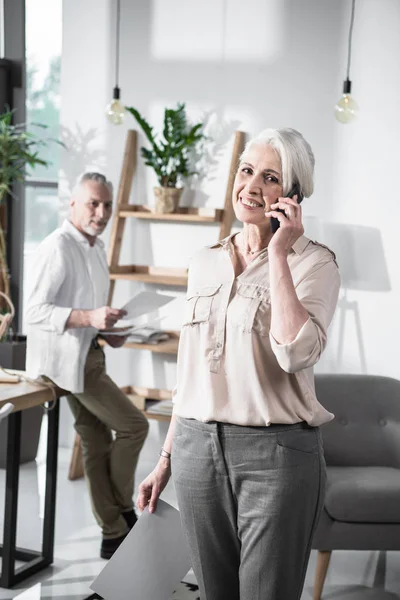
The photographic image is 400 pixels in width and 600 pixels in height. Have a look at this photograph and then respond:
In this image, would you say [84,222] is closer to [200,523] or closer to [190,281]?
[190,281]

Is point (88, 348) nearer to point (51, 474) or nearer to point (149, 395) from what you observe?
point (51, 474)

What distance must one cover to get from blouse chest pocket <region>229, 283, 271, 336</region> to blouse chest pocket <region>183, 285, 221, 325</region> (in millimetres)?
62

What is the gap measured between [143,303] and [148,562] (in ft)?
5.54

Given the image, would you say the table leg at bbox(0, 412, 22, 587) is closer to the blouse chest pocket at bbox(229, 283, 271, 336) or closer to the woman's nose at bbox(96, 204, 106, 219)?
the woman's nose at bbox(96, 204, 106, 219)

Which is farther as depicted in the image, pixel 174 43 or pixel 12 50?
pixel 12 50

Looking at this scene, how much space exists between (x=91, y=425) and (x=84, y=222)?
93 centimetres

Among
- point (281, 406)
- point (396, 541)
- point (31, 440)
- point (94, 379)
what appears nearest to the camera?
point (281, 406)

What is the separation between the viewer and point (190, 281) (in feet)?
6.61

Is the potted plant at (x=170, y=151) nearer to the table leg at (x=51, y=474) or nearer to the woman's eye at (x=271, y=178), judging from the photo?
the table leg at (x=51, y=474)

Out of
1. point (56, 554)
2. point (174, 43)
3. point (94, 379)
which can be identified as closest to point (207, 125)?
point (174, 43)

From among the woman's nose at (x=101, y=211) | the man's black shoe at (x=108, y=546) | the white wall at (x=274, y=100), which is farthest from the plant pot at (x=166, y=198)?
the man's black shoe at (x=108, y=546)

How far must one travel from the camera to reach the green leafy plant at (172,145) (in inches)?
190

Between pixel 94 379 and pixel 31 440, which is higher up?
pixel 94 379

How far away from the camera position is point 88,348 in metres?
3.70
